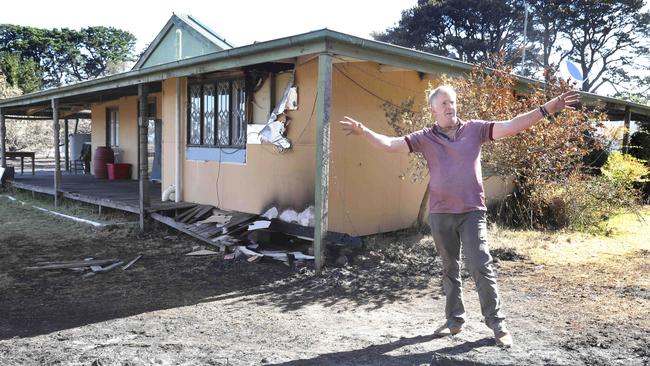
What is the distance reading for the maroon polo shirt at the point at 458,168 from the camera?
3658mm

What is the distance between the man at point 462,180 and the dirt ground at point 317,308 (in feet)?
1.55

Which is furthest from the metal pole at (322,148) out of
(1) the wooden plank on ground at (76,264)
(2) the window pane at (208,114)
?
(2) the window pane at (208,114)

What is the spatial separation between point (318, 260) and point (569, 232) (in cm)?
484

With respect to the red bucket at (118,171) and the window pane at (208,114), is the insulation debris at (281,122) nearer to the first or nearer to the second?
the window pane at (208,114)

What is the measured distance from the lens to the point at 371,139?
3836mm

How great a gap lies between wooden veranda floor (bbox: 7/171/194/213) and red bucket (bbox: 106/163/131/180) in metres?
0.24

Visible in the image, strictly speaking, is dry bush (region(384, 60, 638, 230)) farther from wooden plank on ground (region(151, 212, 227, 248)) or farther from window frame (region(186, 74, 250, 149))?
wooden plank on ground (region(151, 212, 227, 248))

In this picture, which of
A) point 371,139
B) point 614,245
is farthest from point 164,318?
point 614,245

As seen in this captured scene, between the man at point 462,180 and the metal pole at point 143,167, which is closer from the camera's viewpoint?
the man at point 462,180

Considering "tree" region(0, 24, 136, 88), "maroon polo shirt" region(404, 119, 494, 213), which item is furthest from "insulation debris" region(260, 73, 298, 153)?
"tree" region(0, 24, 136, 88)

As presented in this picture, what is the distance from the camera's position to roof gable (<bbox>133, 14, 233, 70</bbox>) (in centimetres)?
1368

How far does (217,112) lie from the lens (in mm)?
9031

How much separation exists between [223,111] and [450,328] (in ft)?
19.7

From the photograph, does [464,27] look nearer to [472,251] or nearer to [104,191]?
[104,191]
